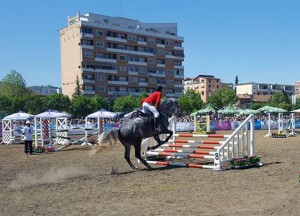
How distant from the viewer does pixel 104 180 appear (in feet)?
34.2

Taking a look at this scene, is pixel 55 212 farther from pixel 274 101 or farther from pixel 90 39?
pixel 274 101

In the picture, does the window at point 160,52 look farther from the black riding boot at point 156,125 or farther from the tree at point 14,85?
the black riding boot at point 156,125

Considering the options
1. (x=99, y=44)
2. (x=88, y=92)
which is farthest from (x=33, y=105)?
(x=99, y=44)

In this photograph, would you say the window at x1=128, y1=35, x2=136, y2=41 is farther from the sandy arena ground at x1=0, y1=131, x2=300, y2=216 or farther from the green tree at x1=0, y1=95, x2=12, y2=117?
the sandy arena ground at x1=0, y1=131, x2=300, y2=216

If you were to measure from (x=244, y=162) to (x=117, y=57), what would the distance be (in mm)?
78597

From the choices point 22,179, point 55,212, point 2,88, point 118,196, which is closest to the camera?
point 55,212

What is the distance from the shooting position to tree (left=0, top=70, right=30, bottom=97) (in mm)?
77438

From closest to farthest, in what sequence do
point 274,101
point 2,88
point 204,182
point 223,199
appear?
point 223,199
point 204,182
point 2,88
point 274,101

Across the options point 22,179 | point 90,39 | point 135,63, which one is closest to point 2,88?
point 90,39

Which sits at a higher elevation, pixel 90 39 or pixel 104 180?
pixel 90 39

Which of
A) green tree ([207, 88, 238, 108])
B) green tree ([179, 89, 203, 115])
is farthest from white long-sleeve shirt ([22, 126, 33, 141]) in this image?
green tree ([207, 88, 238, 108])

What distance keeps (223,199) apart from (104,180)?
167 inches

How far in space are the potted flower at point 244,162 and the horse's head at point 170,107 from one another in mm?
2613

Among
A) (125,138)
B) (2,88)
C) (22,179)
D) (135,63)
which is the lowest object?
(22,179)
